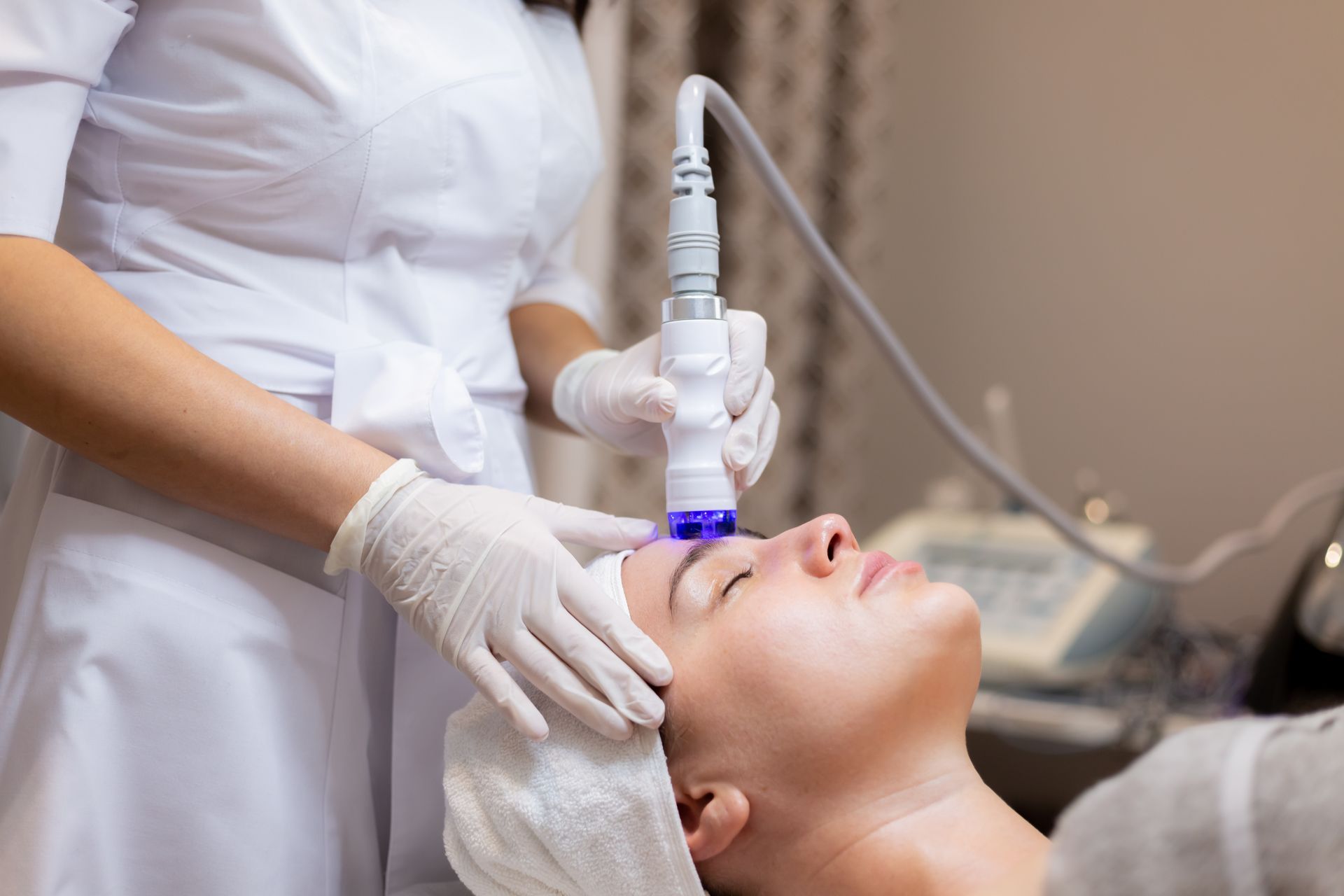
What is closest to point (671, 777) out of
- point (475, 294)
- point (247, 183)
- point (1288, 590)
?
point (475, 294)

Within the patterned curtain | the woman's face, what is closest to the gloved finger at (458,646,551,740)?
the woman's face

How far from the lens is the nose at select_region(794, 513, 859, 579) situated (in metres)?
1.03

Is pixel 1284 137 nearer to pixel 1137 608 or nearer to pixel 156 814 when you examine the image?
pixel 1137 608

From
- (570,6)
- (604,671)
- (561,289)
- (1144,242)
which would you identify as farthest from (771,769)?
(1144,242)

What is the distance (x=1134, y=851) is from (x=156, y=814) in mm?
823

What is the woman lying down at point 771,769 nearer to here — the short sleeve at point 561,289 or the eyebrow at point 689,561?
the eyebrow at point 689,561

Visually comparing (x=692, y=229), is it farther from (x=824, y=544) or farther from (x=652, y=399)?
(x=824, y=544)

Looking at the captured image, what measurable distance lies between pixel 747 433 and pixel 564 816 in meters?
0.39

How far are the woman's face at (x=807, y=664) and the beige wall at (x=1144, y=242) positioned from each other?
2.00 metres

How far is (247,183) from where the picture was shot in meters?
1.03

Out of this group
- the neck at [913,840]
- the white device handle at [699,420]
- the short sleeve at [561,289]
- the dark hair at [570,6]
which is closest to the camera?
the neck at [913,840]

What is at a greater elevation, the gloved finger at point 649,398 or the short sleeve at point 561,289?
the gloved finger at point 649,398

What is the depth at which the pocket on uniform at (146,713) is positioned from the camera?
96cm

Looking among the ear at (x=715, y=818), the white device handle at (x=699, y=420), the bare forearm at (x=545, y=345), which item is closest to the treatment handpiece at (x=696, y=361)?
the white device handle at (x=699, y=420)
